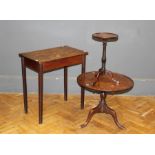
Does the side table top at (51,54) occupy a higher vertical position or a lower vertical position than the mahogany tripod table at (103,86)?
higher

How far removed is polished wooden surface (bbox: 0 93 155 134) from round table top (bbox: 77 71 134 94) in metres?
0.40

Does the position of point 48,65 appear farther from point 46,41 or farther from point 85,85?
point 46,41

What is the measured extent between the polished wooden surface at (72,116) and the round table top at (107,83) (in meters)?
0.40

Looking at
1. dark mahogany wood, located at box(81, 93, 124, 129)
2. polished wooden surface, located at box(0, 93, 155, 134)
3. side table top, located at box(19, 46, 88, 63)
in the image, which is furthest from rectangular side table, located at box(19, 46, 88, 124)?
dark mahogany wood, located at box(81, 93, 124, 129)

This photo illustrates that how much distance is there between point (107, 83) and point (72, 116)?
0.58 metres

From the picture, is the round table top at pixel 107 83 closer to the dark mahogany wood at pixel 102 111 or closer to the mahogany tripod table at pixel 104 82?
the mahogany tripod table at pixel 104 82

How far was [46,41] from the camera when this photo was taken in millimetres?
3252

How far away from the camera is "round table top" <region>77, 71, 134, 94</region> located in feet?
7.98

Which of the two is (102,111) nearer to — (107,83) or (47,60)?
(107,83)

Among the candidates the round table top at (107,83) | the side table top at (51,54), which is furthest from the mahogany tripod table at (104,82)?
the side table top at (51,54)

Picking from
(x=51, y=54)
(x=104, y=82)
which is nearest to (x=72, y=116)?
(x=104, y=82)

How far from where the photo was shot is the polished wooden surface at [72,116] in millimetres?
2590
